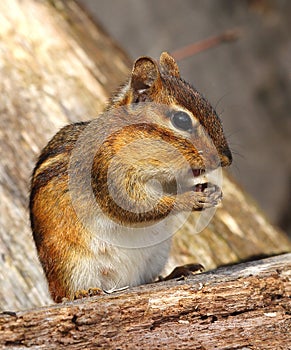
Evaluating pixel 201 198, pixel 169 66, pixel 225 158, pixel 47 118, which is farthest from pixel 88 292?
pixel 47 118

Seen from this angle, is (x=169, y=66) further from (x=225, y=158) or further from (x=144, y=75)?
(x=225, y=158)

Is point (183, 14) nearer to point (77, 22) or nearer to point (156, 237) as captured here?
point (77, 22)

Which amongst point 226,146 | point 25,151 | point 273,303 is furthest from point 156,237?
point 25,151

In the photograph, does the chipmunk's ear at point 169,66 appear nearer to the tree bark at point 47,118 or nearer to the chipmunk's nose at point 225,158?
the chipmunk's nose at point 225,158

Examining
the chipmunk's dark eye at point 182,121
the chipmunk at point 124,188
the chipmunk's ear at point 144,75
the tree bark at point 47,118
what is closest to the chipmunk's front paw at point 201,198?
the chipmunk at point 124,188

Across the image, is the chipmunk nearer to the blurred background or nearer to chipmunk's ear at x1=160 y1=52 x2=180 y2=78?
chipmunk's ear at x1=160 y1=52 x2=180 y2=78

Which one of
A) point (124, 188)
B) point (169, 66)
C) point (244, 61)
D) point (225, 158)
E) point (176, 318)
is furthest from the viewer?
point (244, 61)
